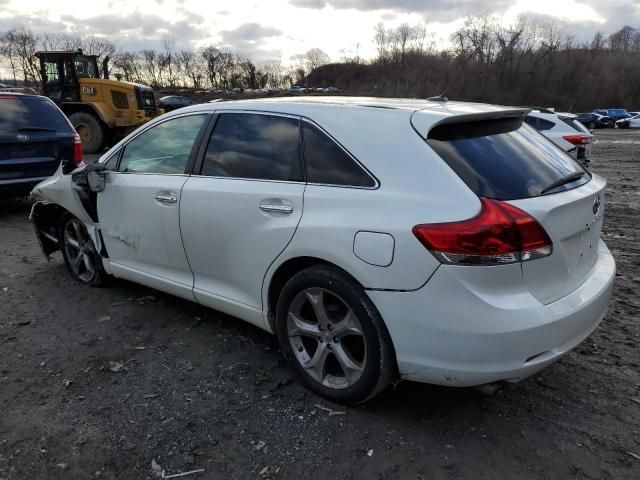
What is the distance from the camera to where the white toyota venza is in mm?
2334

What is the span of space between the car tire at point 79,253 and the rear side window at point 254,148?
1.78 meters

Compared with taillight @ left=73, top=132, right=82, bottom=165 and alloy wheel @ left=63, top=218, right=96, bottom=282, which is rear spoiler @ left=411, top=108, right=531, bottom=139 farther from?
taillight @ left=73, top=132, right=82, bottom=165

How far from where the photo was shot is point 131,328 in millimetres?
3953

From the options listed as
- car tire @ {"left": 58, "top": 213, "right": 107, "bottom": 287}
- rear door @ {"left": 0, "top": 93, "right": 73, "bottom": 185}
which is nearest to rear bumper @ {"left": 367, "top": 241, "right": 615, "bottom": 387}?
car tire @ {"left": 58, "top": 213, "right": 107, "bottom": 287}

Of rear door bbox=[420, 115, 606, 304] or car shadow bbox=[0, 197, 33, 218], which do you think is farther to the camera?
car shadow bbox=[0, 197, 33, 218]

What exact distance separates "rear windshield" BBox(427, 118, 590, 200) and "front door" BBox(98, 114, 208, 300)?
1833mm

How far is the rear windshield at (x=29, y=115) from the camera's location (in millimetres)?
7109

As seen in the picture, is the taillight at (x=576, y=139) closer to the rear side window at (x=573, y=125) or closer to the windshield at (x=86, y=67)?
the rear side window at (x=573, y=125)

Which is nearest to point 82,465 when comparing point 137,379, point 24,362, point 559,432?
point 137,379

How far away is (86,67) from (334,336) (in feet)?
54.4

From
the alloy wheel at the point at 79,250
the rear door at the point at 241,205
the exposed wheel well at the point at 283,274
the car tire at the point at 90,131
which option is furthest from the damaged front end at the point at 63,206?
the car tire at the point at 90,131

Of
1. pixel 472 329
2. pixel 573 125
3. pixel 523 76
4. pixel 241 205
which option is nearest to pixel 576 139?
pixel 573 125

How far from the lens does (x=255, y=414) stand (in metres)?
2.88

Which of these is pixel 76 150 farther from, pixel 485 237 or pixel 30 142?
pixel 485 237
